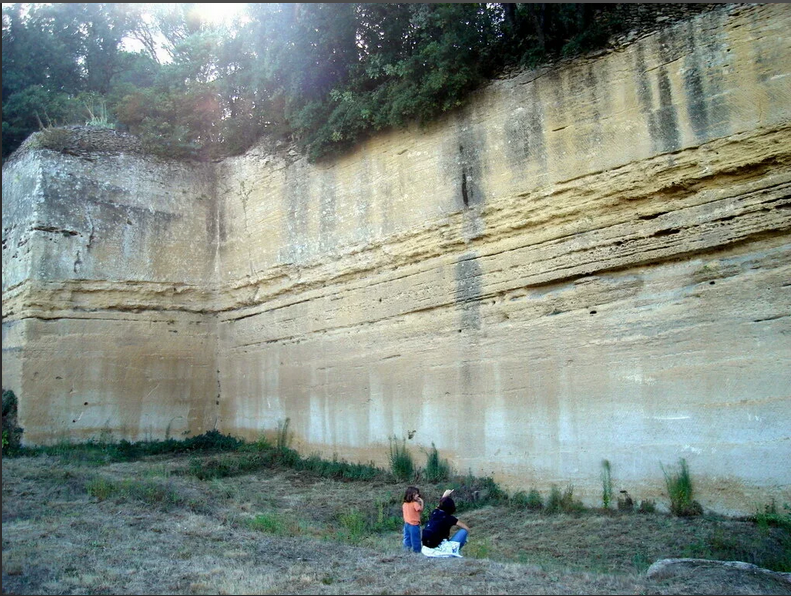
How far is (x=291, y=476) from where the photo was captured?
10414mm

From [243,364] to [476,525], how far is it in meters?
6.67

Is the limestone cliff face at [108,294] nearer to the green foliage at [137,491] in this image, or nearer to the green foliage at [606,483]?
the green foliage at [137,491]

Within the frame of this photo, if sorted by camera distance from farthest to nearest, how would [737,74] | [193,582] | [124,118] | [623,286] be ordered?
[124,118] → [623,286] → [737,74] → [193,582]

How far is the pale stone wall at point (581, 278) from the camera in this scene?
6809mm

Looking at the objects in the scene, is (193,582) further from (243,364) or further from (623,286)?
(243,364)

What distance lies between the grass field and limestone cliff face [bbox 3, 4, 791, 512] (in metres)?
0.71

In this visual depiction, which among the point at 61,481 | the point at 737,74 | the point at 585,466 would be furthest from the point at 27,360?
the point at 737,74

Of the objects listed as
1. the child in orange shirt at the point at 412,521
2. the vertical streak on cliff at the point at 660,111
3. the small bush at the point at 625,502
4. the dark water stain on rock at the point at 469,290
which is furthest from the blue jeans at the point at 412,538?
Result: the vertical streak on cliff at the point at 660,111

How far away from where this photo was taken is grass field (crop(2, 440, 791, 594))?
4.61 metres

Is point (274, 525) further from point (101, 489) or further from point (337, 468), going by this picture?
point (337, 468)

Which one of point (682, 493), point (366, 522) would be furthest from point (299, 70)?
point (682, 493)

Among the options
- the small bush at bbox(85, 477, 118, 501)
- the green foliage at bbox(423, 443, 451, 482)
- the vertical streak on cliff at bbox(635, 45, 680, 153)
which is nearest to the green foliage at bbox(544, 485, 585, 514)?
the green foliage at bbox(423, 443, 451, 482)

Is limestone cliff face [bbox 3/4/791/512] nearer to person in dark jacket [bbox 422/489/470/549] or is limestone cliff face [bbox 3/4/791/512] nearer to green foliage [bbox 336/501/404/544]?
green foliage [bbox 336/501/404/544]

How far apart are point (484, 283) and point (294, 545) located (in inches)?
171
